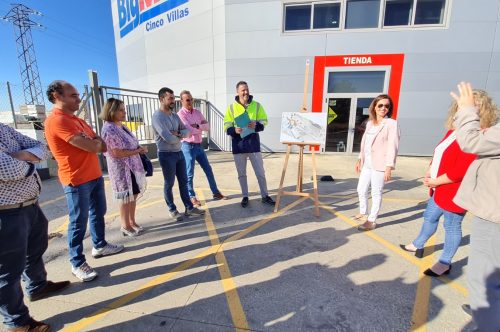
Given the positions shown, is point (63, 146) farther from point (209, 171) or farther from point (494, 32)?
point (494, 32)

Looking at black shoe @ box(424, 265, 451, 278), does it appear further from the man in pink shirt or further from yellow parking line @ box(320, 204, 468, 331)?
the man in pink shirt

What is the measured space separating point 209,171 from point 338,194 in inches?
110

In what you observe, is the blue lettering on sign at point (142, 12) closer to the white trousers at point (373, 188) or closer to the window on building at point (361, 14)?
the window on building at point (361, 14)

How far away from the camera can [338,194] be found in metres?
5.48

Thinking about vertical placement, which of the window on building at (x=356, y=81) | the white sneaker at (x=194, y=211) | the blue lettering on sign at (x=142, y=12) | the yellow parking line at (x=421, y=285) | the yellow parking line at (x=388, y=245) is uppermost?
the blue lettering on sign at (x=142, y=12)

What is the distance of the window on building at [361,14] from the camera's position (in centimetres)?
880

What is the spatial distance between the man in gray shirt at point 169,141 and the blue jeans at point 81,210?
3.65ft

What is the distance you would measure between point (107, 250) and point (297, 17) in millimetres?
10128

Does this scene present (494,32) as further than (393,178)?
Yes

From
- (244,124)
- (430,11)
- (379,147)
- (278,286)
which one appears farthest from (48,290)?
(430,11)

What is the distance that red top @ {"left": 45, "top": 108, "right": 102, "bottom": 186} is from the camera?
2.29 metres

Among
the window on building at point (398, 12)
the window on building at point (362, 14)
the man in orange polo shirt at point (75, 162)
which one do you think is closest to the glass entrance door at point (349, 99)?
the window on building at point (362, 14)

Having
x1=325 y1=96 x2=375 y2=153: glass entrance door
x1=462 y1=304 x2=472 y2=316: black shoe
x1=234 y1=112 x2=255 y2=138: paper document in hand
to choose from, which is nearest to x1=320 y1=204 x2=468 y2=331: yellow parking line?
x1=462 y1=304 x2=472 y2=316: black shoe

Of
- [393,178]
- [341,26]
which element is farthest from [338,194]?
[341,26]
